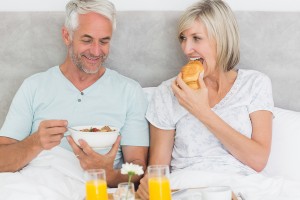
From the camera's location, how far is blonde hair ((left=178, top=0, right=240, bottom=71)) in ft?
6.52

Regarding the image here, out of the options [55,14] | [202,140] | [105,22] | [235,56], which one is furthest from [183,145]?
[55,14]

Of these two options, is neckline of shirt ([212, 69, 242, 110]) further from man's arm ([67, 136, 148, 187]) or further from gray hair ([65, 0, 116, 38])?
gray hair ([65, 0, 116, 38])

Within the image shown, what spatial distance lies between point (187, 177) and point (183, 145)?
9.3 inches

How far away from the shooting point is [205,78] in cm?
209

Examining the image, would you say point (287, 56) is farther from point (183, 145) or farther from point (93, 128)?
point (93, 128)

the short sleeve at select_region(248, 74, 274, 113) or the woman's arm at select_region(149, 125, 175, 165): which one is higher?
the short sleeve at select_region(248, 74, 274, 113)

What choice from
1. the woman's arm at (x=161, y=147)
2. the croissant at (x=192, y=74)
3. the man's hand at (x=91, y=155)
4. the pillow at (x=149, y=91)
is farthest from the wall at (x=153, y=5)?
the man's hand at (x=91, y=155)

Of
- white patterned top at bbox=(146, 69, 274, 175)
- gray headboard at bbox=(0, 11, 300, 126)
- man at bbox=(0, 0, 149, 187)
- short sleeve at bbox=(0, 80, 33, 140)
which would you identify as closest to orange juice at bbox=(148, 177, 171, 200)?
white patterned top at bbox=(146, 69, 274, 175)

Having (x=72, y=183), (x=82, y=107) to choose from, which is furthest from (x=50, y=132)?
(x=82, y=107)

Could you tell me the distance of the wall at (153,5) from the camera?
2.40m

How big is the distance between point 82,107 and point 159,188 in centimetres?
82

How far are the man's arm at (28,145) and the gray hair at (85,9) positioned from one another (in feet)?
1.73

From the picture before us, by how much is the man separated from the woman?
10 cm

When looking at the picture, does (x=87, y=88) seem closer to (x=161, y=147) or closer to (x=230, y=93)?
(x=161, y=147)
